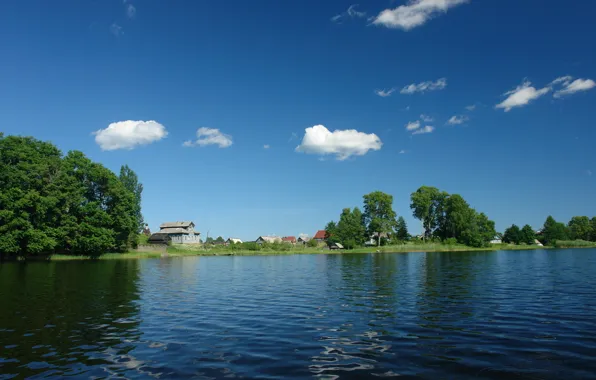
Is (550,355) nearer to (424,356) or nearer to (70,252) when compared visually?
(424,356)

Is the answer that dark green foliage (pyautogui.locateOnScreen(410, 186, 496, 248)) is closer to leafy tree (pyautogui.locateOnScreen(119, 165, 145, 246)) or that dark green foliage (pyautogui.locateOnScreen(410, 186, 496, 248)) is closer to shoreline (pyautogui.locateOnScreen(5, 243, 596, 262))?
shoreline (pyautogui.locateOnScreen(5, 243, 596, 262))

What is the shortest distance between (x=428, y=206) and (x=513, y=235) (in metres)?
65.2

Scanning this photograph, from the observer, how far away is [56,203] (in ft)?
235

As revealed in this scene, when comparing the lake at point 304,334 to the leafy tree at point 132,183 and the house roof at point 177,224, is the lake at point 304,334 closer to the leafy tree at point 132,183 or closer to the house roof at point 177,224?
the leafy tree at point 132,183

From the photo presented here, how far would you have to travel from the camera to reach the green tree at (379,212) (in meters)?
141

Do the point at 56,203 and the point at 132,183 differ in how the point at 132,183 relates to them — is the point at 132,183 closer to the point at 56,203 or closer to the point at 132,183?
the point at 132,183

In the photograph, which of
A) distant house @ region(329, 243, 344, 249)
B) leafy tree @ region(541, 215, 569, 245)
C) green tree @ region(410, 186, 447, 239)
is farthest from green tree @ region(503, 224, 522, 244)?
distant house @ region(329, 243, 344, 249)

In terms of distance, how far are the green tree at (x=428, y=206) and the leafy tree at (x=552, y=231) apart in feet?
221

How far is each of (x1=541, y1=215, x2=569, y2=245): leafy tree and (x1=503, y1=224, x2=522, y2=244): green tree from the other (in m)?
13.3

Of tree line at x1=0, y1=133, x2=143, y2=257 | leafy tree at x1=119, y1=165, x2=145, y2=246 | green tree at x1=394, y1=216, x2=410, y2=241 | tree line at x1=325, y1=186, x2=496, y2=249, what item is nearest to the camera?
tree line at x1=0, y1=133, x2=143, y2=257

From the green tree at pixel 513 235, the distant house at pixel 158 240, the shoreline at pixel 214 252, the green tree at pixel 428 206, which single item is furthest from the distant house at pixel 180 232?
the green tree at pixel 513 235

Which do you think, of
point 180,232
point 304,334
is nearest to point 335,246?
point 180,232

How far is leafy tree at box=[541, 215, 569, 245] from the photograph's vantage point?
182 m

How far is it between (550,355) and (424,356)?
158 inches
